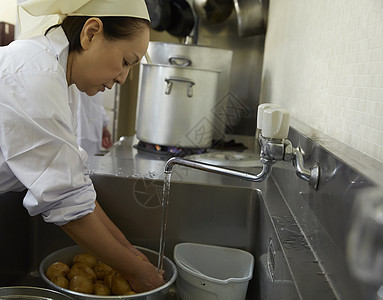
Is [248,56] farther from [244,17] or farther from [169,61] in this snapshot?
[169,61]

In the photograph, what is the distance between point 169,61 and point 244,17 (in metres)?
0.67

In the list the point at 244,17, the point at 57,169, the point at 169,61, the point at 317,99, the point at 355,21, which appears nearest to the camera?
the point at 355,21

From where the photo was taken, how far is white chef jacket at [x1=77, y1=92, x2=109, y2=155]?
234 centimetres

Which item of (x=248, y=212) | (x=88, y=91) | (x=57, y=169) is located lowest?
(x=248, y=212)

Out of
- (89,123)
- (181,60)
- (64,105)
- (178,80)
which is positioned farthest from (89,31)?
(89,123)

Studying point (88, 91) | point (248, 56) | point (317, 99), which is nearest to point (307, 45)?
point (317, 99)

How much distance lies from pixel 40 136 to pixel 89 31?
0.89 ft

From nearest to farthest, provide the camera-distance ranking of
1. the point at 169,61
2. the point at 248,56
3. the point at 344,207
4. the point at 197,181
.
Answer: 1. the point at 344,207
2. the point at 197,181
3. the point at 169,61
4. the point at 248,56

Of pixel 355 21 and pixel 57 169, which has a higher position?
pixel 355 21

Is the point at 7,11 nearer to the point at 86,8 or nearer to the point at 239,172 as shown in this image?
the point at 86,8

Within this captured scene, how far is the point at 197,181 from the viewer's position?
1.22m

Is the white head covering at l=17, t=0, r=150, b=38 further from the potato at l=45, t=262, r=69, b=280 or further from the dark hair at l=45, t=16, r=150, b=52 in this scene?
the potato at l=45, t=262, r=69, b=280

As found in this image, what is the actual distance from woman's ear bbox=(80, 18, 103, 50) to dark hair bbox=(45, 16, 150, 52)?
0.01m

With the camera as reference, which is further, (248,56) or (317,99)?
(248,56)
